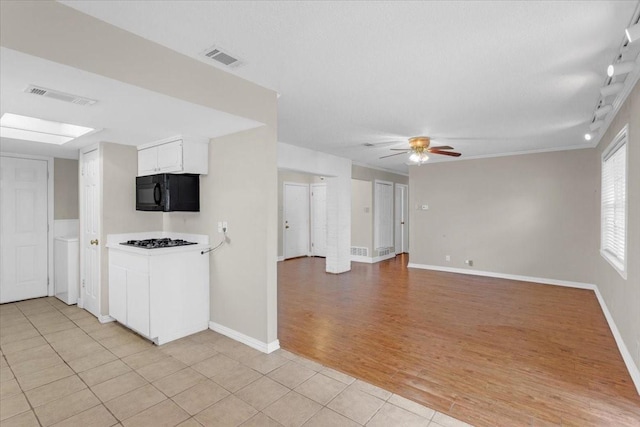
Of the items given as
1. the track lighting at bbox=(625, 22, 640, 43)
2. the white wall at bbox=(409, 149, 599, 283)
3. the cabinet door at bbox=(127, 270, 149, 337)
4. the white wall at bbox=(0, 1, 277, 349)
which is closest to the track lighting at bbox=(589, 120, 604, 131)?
the white wall at bbox=(409, 149, 599, 283)

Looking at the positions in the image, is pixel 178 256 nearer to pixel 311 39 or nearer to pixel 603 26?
pixel 311 39

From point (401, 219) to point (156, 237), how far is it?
6.99 m

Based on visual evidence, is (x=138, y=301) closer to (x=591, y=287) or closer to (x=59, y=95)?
(x=59, y=95)

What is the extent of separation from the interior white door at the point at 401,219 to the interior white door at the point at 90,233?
7.26m

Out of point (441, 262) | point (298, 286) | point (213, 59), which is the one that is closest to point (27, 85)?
point (213, 59)

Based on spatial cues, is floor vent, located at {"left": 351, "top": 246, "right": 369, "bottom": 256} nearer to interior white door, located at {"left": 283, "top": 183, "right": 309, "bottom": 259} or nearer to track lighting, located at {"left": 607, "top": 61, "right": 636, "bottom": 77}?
interior white door, located at {"left": 283, "top": 183, "right": 309, "bottom": 259}

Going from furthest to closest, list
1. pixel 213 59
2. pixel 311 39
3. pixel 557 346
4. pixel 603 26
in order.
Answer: pixel 557 346 < pixel 213 59 < pixel 311 39 < pixel 603 26

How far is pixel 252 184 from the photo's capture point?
3.17 metres

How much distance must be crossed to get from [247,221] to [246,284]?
2.08ft

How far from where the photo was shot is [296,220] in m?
8.84

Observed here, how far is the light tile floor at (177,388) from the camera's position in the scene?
2148mm

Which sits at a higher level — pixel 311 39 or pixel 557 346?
pixel 311 39

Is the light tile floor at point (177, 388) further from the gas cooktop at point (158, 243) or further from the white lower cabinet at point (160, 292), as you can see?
the gas cooktop at point (158, 243)

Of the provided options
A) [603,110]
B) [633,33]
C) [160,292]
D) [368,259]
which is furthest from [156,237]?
[603,110]
